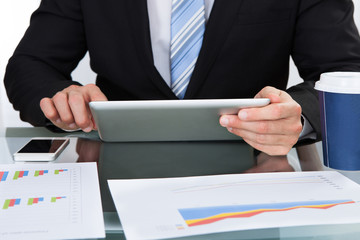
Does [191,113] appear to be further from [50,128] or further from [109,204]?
[50,128]

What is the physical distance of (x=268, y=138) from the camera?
80 centimetres

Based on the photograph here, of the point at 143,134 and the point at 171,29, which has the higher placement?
the point at 171,29

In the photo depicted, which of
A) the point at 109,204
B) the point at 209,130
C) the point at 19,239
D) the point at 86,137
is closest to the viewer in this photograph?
the point at 19,239

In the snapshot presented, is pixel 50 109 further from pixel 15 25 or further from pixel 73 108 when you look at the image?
pixel 15 25

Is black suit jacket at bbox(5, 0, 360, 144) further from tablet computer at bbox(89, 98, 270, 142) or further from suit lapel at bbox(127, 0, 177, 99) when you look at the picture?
tablet computer at bbox(89, 98, 270, 142)

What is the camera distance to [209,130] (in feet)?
2.84

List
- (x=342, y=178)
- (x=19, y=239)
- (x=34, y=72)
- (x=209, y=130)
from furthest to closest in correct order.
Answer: (x=34, y=72) < (x=209, y=130) < (x=342, y=178) < (x=19, y=239)

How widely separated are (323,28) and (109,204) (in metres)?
0.94

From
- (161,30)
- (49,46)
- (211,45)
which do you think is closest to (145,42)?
(161,30)

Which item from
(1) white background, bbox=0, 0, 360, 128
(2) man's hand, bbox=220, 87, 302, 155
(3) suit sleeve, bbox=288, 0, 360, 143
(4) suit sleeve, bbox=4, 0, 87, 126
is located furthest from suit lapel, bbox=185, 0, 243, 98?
(1) white background, bbox=0, 0, 360, 128

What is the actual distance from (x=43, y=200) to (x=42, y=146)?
29 cm

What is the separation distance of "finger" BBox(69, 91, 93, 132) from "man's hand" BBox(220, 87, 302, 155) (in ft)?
0.84

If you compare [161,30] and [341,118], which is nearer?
[341,118]

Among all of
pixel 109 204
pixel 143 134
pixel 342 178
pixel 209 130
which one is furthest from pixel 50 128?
pixel 342 178
